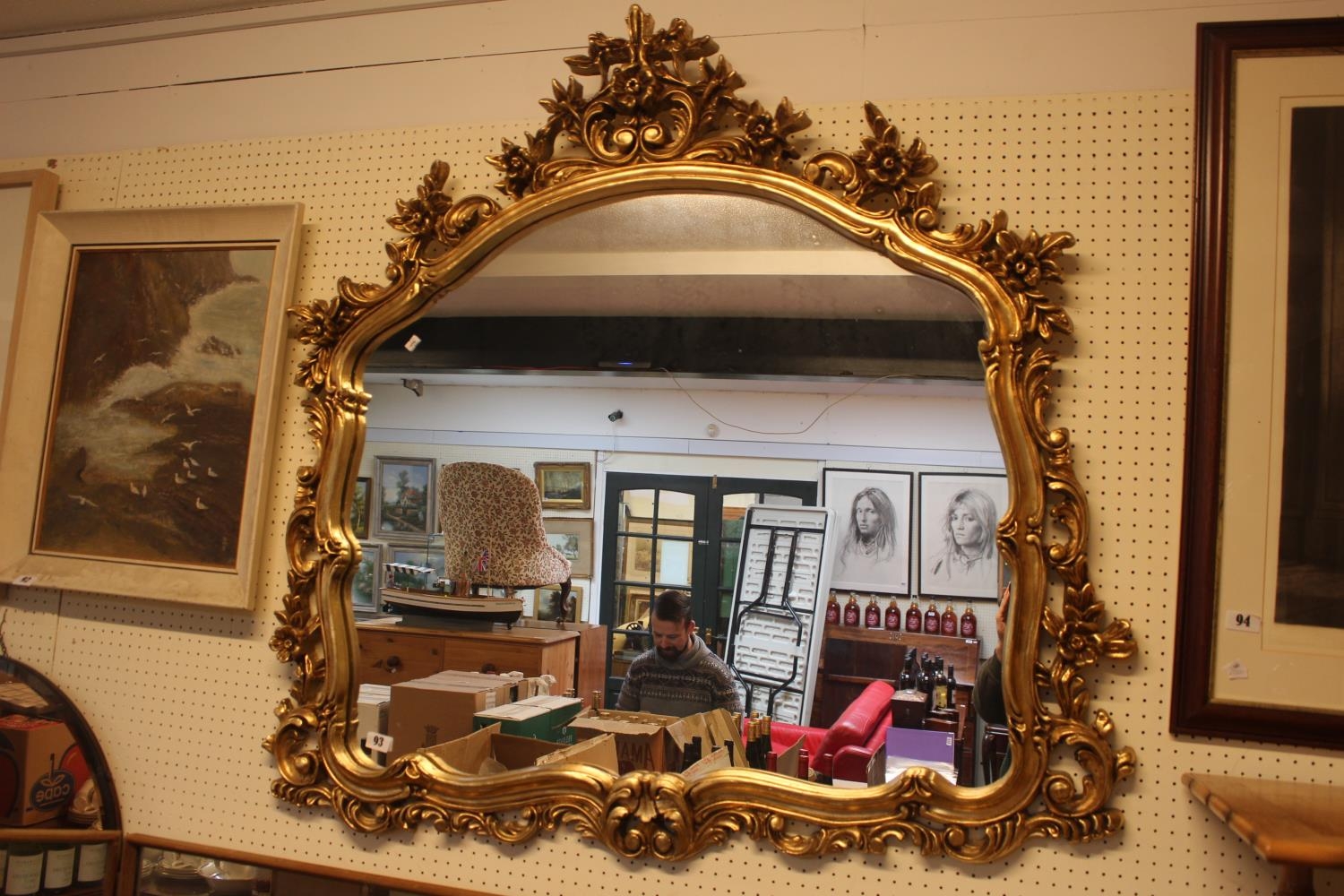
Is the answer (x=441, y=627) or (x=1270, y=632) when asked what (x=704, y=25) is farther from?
(x=1270, y=632)

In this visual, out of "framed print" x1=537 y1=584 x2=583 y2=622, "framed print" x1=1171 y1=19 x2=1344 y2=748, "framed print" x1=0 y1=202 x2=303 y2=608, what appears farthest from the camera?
"framed print" x1=0 y1=202 x2=303 y2=608

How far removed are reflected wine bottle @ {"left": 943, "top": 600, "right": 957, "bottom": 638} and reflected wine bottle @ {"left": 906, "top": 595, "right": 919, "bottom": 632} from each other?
5cm

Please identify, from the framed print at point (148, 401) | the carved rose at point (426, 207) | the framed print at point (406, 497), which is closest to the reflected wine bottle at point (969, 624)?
the framed print at point (406, 497)

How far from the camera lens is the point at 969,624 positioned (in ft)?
5.33

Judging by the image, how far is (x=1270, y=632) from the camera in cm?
153

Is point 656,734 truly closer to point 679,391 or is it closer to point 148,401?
point 679,391

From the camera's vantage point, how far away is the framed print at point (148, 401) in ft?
6.75

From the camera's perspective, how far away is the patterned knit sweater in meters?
1.72

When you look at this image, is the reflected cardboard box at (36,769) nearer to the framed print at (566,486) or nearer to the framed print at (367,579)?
the framed print at (367,579)

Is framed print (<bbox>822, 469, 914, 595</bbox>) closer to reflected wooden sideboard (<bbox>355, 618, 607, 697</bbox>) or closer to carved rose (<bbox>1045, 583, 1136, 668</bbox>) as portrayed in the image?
carved rose (<bbox>1045, 583, 1136, 668</bbox>)

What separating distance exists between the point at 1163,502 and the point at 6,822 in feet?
7.76

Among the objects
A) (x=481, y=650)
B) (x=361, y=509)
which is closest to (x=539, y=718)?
(x=481, y=650)

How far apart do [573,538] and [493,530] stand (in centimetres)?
18

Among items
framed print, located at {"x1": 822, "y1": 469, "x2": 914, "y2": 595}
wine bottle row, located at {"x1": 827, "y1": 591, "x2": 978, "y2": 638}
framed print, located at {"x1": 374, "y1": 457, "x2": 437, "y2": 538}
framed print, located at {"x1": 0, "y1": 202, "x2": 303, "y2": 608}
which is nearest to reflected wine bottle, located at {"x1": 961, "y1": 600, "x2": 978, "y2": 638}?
wine bottle row, located at {"x1": 827, "y1": 591, "x2": 978, "y2": 638}
